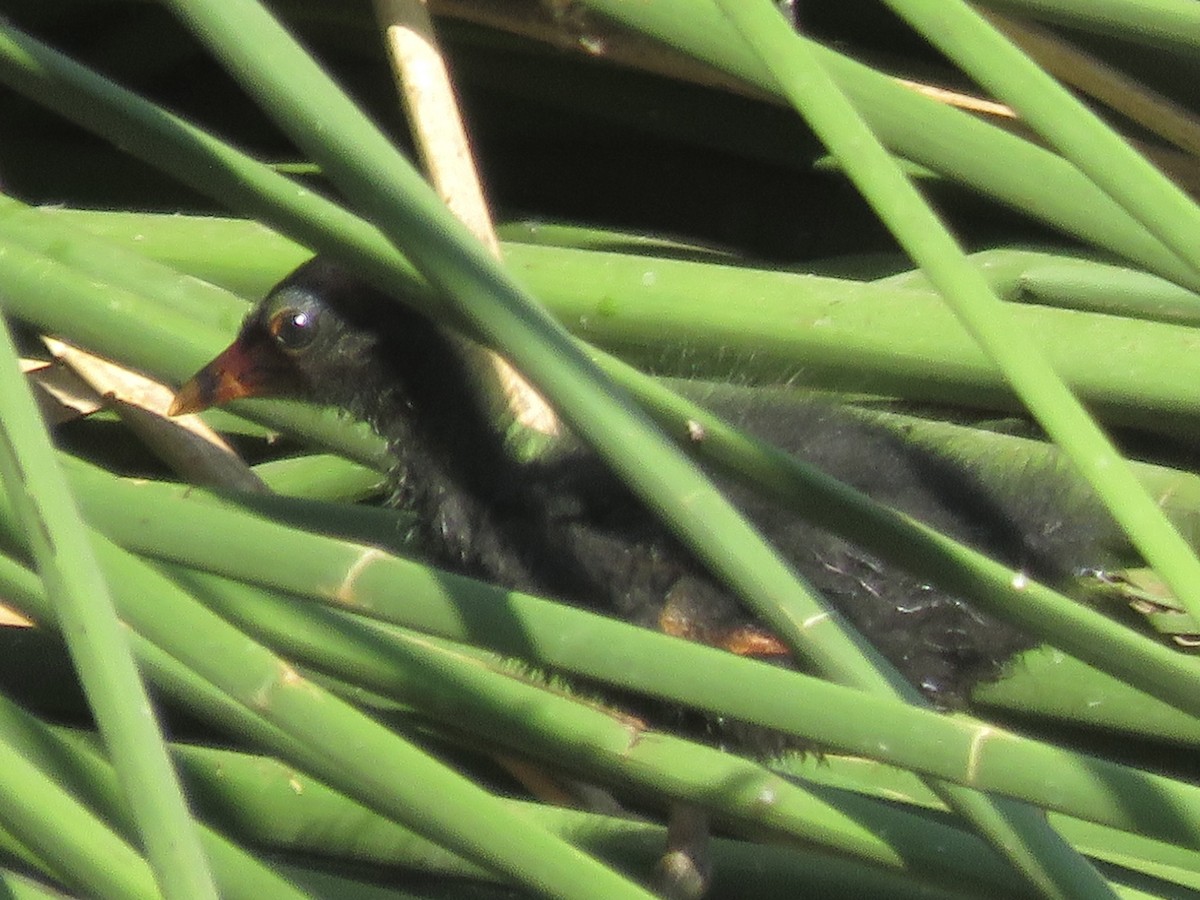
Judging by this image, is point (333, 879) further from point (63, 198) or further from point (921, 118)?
point (63, 198)

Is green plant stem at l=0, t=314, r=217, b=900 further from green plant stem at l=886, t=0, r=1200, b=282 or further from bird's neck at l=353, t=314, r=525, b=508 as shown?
bird's neck at l=353, t=314, r=525, b=508

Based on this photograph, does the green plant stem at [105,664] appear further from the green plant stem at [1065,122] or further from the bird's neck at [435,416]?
the bird's neck at [435,416]

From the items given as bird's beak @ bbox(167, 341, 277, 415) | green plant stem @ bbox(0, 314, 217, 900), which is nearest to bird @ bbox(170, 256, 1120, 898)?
bird's beak @ bbox(167, 341, 277, 415)

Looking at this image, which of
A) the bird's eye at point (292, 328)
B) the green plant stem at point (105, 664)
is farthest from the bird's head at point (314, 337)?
the green plant stem at point (105, 664)

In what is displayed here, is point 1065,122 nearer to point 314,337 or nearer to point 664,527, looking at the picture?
point 664,527

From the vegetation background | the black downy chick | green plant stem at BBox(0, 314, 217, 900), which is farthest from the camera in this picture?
the black downy chick

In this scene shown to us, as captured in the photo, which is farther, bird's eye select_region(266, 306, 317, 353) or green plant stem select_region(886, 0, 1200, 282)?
bird's eye select_region(266, 306, 317, 353)

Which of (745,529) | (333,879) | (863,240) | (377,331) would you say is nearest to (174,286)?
(377,331)
